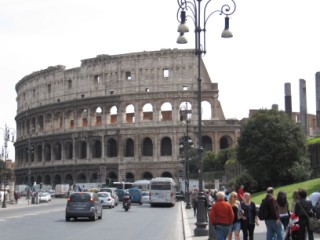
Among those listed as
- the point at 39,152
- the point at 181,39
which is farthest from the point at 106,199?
the point at 39,152

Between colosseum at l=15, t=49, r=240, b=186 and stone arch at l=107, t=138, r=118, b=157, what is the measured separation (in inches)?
5.4

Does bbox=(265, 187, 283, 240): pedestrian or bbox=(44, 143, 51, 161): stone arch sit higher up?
bbox=(44, 143, 51, 161): stone arch

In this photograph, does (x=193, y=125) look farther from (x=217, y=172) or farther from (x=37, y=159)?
(x=37, y=159)

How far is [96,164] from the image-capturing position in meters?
82.5

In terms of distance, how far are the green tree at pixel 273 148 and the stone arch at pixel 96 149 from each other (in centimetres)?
4251

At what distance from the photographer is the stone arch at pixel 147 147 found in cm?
8238

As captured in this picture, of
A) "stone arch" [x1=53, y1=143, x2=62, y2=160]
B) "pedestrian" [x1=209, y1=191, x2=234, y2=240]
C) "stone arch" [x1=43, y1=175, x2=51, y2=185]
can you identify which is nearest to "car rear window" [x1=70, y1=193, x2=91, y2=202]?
"pedestrian" [x1=209, y1=191, x2=234, y2=240]

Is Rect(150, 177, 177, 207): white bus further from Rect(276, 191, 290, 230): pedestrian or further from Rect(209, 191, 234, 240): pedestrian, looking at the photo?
Rect(209, 191, 234, 240): pedestrian

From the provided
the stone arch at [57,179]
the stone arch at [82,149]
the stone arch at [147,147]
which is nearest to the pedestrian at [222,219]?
the stone arch at [147,147]

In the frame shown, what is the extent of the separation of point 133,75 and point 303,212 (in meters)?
71.2

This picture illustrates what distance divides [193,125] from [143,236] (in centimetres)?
6241

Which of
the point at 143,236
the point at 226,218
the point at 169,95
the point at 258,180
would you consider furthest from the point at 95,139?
the point at 226,218

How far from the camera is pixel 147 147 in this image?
273 feet

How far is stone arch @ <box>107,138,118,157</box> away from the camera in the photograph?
274 ft
